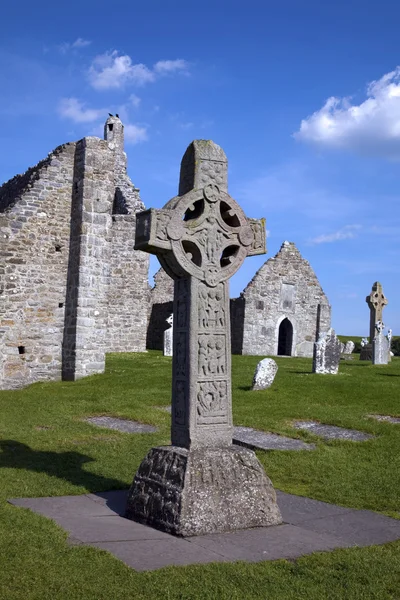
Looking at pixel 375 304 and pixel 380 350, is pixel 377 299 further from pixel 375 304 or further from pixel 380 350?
pixel 380 350

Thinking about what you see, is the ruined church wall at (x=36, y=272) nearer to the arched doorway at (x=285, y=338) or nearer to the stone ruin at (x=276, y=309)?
the stone ruin at (x=276, y=309)

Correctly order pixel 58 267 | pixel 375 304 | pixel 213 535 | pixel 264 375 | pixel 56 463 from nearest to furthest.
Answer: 1. pixel 213 535
2. pixel 56 463
3. pixel 264 375
4. pixel 58 267
5. pixel 375 304

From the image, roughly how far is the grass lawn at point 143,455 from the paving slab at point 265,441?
9.8 inches

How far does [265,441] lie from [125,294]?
1582 cm

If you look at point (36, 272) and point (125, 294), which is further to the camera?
point (125, 294)

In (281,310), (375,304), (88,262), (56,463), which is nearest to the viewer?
(56,463)

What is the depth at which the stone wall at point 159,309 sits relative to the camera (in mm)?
27984

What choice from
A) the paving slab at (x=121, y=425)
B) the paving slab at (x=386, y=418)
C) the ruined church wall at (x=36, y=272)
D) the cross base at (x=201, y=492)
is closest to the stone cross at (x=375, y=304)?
the ruined church wall at (x=36, y=272)

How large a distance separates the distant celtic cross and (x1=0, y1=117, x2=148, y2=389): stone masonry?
9.80 meters

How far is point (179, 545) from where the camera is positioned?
14.4 feet

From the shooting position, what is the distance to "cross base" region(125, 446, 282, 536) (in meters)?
4.71

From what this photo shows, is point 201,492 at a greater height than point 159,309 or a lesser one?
lesser

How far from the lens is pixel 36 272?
14859 millimetres

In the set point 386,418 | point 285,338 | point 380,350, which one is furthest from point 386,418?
point 285,338
